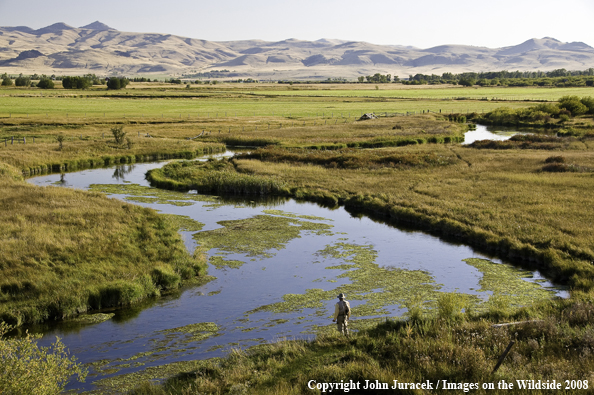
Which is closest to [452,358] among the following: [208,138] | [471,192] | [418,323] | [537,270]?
[418,323]

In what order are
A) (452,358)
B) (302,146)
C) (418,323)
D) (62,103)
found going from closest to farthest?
(452,358)
(418,323)
(302,146)
(62,103)

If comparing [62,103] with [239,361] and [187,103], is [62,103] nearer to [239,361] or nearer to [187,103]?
[187,103]

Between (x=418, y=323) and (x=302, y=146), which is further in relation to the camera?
(x=302, y=146)

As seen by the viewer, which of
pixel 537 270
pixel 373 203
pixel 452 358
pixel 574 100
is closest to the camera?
pixel 452 358

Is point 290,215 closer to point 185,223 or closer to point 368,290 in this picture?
point 185,223

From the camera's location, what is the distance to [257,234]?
28391 mm

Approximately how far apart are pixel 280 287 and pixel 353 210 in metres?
15.3

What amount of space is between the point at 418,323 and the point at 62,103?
116 metres

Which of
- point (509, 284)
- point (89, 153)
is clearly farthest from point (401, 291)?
point (89, 153)

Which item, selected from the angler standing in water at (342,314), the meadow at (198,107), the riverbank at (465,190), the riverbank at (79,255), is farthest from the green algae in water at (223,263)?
the meadow at (198,107)

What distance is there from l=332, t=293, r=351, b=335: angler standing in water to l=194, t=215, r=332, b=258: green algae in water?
10.1 metres

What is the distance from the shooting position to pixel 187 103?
416 feet

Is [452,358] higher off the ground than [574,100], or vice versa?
[574,100]

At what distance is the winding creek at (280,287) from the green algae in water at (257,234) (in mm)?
58
